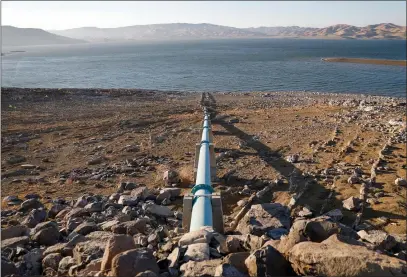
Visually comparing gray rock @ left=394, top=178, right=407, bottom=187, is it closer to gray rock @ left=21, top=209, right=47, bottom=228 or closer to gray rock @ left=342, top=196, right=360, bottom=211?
gray rock @ left=342, top=196, right=360, bottom=211

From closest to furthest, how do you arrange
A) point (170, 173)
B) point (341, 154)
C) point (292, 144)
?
point (170, 173) → point (341, 154) → point (292, 144)

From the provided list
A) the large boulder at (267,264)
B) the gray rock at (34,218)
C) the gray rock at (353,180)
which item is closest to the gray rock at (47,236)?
the gray rock at (34,218)

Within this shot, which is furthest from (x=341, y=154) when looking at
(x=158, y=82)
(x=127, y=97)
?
(x=158, y=82)

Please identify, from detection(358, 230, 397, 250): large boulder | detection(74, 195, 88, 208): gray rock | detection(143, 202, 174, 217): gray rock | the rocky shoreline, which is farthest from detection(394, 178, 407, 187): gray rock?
detection(74, 195, 88, 208): gray rock

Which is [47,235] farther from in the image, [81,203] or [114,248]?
[81,203]

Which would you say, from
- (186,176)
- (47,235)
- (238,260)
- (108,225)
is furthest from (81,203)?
(238,260)

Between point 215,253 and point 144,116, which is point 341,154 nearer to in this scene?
point 215,253

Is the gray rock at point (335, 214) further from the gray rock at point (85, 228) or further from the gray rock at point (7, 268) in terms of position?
the gray rock at point (7, 268)
